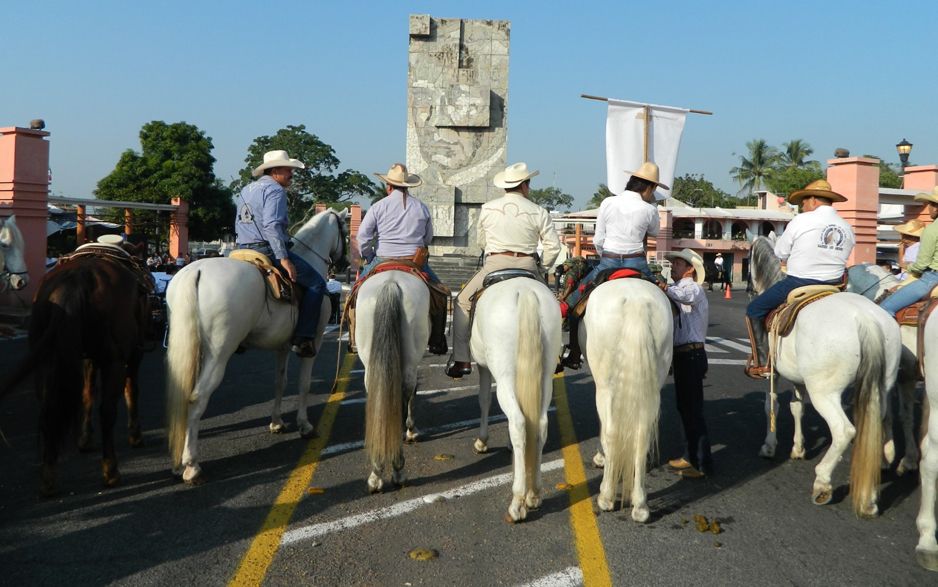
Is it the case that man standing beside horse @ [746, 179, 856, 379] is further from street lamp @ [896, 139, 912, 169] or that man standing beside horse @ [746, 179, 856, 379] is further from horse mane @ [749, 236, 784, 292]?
street lamp @ [896, 139, 912, 169]

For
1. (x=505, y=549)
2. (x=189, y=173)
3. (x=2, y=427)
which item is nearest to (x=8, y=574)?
(x=505, y=549)

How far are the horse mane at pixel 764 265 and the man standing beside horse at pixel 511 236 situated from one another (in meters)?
2.24

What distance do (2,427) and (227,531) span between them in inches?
153

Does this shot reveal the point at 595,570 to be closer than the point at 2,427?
Yes

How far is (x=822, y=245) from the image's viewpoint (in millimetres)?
5828

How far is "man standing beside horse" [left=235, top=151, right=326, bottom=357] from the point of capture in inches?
254

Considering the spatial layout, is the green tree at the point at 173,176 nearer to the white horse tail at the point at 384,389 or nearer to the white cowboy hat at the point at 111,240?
the white cowboy hat at the point at 111,240

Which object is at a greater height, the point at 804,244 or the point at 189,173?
the point at 189,173

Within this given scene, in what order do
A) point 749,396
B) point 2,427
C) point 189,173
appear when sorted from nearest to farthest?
point 2,427
point 749,396
point 189,173

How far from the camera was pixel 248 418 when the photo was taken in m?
7.55

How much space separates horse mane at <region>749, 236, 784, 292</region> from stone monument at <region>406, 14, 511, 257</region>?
21.8m

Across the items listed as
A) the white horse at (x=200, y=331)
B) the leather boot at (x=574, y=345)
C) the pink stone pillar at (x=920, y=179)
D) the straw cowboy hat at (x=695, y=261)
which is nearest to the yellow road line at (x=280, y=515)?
the white horse at (x=200, y=331)

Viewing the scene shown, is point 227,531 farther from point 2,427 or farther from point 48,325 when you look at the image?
point 2,427

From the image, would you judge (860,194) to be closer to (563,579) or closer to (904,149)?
(904,149)
